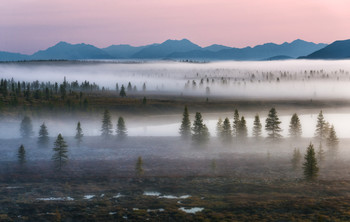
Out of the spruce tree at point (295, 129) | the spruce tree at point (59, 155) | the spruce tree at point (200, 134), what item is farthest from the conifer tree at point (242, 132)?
the spruce tree at point (59, 155)

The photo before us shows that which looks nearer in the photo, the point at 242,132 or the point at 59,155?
the point at 59,155

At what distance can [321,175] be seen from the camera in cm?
8931

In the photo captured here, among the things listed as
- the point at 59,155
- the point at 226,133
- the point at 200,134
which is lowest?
the point at 59,155

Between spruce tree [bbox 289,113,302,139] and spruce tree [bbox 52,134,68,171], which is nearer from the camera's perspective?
spruce tree [bbox 52,134,68,171]

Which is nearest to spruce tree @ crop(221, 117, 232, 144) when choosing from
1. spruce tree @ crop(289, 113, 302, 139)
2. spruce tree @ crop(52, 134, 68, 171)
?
spruce tree @ crop(289, 113, 302, 139)

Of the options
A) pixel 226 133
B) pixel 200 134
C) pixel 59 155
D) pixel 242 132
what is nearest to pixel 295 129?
pixel 242 132

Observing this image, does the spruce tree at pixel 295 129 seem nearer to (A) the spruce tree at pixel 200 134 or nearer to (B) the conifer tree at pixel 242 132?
(B) the conifer tree at pixel 242 132

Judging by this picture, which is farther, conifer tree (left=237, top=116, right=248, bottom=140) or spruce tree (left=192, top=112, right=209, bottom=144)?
conifer tree (left=237, top=116, right=248, bottom=140)

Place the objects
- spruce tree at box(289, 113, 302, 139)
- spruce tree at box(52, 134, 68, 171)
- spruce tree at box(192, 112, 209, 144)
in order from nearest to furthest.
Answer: spruce tree at box(52, 134, 68, 171) → spruce tree at box(192, 112, 209, 144) → spruce tree at box(289, 113, 302, 139)

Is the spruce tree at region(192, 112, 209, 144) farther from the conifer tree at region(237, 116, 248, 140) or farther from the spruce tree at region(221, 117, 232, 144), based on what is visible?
the conifer tree at region(237, 116, 248, 140)

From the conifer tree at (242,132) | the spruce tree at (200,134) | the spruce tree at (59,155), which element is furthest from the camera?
the conifer tree at (242,132)

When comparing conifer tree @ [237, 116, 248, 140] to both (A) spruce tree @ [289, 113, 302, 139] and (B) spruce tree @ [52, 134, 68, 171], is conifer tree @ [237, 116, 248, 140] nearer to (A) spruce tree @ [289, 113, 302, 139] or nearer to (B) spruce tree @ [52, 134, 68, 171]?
(A) spruce tree @ [289, 113, 302, 139]

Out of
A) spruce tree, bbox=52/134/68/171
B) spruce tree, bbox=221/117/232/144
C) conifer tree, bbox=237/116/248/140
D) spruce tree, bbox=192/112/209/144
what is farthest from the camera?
conifer tree, bbox=237/116/248/140

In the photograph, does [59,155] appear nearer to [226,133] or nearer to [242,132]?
[226,133]
